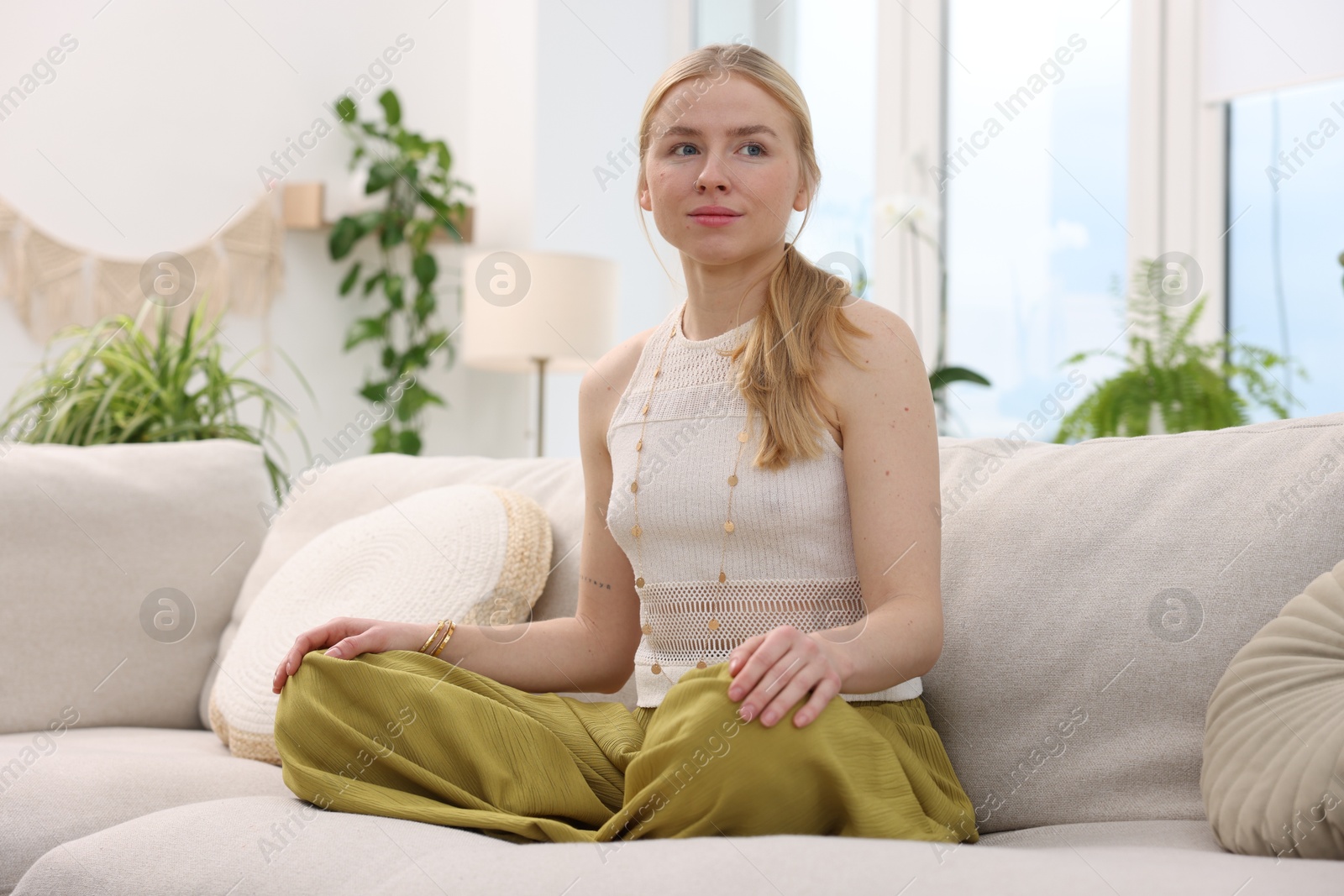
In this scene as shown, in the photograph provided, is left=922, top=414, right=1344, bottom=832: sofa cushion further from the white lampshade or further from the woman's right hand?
the white lampshade

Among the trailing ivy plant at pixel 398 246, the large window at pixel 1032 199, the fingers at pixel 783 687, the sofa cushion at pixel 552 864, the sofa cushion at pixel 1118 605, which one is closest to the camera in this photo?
the sofa cushion at pixel 552 864

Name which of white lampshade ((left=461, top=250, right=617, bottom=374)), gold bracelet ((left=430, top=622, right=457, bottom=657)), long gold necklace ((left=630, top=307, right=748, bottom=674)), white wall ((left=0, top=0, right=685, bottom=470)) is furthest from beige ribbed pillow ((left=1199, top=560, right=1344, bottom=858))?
white wall ((left=0, top=0, right=685, bottom=470))

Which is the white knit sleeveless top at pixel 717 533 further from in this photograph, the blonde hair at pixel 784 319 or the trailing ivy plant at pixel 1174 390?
the trailing ivy plant at pixel 1174 390

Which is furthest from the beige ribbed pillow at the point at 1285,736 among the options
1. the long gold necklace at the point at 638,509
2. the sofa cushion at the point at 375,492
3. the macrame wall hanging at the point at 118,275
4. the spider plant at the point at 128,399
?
the macrame wall hanging at the point at 118,275

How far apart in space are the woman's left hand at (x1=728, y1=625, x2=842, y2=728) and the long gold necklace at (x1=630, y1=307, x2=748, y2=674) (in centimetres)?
20

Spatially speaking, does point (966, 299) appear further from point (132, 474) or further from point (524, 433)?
point (132, 474)

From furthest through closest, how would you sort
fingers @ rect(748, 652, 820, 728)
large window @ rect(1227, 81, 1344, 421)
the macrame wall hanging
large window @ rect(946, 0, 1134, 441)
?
large window @ rect(946, 0, 1134, 441) < the macrame wall hanging < large window @ rect(1227, 81, 1344, 421) < fingers @ rect(748, 652, 820, 728)

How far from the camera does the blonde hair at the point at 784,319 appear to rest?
1.18 metres

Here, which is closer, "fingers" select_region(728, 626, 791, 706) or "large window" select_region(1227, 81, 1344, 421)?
"fingers" select_region(728, 626, 791, 706)

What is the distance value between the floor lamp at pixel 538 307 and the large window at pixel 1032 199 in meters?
1.12

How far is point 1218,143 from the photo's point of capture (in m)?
2.99

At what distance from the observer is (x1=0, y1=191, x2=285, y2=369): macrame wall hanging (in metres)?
3.04

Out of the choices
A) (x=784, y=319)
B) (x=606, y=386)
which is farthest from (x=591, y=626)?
(x=784, y=319)

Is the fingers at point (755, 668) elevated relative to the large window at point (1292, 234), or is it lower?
lower
